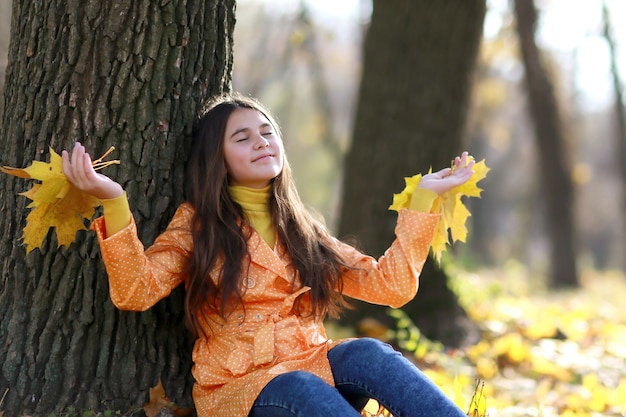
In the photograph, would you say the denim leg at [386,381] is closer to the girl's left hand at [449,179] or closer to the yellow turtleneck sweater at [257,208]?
the yellow turtleneck sweater at [257,208]

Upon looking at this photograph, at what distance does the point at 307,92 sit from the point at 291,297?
24488mm

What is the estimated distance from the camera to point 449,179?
9.57ft

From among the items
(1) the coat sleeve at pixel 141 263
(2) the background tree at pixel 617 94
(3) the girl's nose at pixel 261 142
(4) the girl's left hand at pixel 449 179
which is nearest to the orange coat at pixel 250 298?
(1) the coat sleeve at pixel 141 263

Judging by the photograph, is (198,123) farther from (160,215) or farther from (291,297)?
(291,297)

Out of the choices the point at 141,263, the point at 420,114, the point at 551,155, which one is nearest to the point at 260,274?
the point at 141,263

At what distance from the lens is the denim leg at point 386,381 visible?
249cm

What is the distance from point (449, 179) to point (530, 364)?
247cm

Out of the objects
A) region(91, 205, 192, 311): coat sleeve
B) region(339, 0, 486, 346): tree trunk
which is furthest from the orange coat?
region(339, 0, 486, 346): tree trunk

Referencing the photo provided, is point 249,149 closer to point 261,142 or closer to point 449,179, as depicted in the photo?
point 261,142

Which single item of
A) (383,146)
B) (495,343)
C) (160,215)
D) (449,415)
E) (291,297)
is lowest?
(495,343)

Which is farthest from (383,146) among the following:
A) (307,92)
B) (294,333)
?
(307,92)

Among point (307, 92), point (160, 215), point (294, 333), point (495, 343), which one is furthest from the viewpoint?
point (307, 92)

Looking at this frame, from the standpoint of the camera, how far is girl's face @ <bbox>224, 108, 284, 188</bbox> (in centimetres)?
288

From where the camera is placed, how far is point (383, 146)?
5535 millimetres
